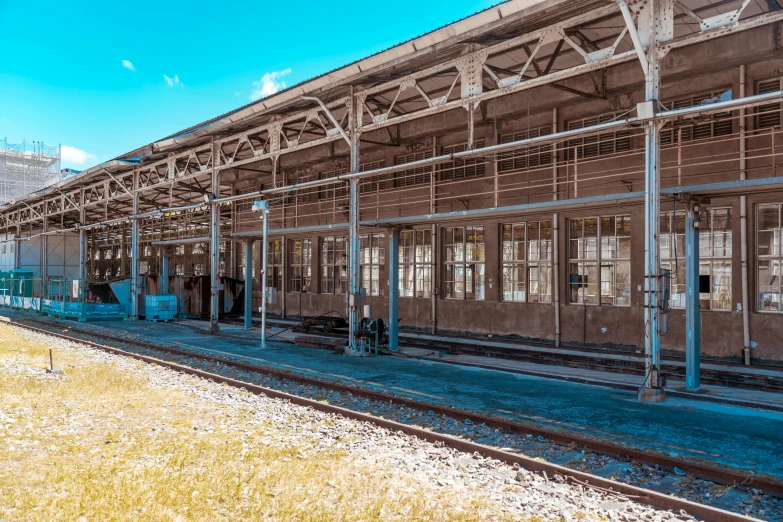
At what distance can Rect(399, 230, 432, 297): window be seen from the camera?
68.0 ft

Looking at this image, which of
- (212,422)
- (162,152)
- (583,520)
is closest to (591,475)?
(583,520)

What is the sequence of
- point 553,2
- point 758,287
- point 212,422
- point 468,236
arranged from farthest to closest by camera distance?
point 468,236, point 758,287, point 553,2, point 212,422

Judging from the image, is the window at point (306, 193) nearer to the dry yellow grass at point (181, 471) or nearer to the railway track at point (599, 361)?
the railway track at point (599, 361)

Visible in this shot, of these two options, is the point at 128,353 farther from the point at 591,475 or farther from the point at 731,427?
the point at 731,427

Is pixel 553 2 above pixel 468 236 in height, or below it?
above

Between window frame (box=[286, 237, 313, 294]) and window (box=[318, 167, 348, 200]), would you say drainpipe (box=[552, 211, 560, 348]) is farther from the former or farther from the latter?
window frame (box=[286, 237, 313, 294])

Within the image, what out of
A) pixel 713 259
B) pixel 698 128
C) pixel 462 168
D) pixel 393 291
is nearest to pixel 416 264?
pixel 462 168

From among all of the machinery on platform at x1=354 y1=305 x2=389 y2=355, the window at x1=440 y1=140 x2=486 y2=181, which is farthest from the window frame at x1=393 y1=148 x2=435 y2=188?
the machinery on platform at x1=354 y1=305 x2=389 y2=355

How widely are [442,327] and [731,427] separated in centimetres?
1255

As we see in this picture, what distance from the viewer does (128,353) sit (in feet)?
45.1

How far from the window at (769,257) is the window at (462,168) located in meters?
8.25

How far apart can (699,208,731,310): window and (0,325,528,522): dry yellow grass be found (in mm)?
11421

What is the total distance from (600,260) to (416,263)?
7283 mm

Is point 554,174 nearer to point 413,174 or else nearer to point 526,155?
point 526,155
